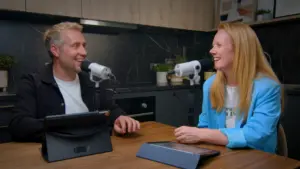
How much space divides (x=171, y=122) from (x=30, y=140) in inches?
81.2

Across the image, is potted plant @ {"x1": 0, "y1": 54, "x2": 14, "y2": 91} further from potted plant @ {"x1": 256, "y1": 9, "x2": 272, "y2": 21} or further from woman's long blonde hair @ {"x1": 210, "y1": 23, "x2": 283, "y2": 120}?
potted plant @ {"x1": 256, "y1": 9, "x2": 272, "y2": 21}

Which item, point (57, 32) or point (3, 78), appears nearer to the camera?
point (57, 32)

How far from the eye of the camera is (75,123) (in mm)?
976

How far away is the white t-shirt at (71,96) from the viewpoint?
4.94 ft

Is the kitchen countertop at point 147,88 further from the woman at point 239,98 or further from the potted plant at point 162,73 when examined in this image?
the woman at point 239,98

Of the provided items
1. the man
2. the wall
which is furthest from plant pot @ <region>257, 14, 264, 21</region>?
the man

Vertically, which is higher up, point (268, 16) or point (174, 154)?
point (268, 16)

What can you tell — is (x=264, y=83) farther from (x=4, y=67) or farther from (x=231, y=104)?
(x=4, y=67)

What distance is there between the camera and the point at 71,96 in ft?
5.02

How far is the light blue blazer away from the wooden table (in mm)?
64

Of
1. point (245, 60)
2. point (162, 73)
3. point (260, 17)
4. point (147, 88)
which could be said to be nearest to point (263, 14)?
point (260, 17)

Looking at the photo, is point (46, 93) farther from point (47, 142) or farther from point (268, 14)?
point (268, 14)

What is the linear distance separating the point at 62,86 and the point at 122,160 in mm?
766

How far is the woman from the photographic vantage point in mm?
1113
